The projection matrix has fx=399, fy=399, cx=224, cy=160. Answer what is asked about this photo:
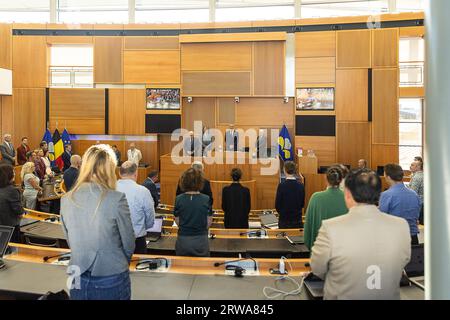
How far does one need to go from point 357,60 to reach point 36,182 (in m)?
8.82

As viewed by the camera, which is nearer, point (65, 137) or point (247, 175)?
point (247, 175)

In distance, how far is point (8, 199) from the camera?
3871 millimetres

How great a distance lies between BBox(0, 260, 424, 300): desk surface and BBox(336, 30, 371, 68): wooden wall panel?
31.3 ft

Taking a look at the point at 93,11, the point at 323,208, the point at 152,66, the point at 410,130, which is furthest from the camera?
the point at 93,11

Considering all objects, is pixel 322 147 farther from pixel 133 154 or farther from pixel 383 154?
pixel 133 154

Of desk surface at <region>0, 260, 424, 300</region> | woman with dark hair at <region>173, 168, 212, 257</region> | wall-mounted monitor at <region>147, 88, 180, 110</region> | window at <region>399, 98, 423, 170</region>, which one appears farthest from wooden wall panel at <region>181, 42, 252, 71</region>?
desk surface at <region>0, 260, 424, 300</region>

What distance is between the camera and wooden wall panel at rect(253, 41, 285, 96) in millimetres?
11656

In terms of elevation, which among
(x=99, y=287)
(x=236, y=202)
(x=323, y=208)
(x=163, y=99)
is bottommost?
(x=99, y=287)

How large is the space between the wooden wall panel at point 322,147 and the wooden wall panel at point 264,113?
98cm

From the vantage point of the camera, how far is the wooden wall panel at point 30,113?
1253 cm

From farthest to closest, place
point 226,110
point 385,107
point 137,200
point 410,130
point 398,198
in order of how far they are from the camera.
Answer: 1. point 226,110
2. point 410,130
3. point 385,107
4. point 398,198
5. point 137,200

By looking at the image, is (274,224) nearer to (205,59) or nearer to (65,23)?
(205,59)

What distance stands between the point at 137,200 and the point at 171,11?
36.5ft

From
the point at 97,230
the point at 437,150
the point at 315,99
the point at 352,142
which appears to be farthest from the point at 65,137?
the point at 437,150
